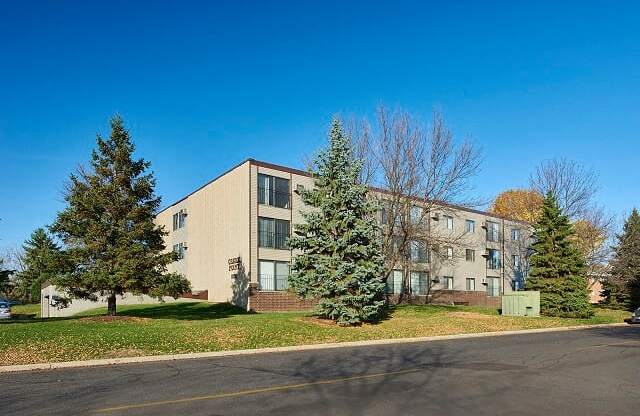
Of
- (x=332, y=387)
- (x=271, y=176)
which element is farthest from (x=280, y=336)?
(x=271, y=176)

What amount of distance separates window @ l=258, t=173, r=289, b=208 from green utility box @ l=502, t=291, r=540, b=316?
15.2 meters

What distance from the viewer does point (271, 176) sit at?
3666 cm

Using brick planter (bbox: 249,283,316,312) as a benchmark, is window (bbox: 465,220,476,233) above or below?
above

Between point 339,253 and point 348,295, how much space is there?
1.76 meters

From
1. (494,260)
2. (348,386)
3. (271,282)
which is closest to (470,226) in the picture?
(494,260)

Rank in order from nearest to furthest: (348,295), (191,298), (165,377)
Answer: (165,377) < (348,295) < (191,298)

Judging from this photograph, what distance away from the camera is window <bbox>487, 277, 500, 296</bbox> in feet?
180

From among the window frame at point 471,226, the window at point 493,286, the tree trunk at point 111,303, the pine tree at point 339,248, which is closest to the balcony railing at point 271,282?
the pine tree at point 339,248

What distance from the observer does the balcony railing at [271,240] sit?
3562 centimetres

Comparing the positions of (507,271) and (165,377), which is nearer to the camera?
(165,377)

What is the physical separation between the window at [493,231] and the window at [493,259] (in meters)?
1.15

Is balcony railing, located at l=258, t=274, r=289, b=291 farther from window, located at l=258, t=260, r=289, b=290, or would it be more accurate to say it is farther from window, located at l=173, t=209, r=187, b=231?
window, located at l=173, t=209, r=187, b=231

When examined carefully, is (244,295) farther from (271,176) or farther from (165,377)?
(165,377)

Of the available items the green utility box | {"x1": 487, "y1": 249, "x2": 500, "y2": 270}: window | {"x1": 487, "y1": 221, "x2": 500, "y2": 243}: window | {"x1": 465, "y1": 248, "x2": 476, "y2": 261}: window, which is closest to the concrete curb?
the green utility box
